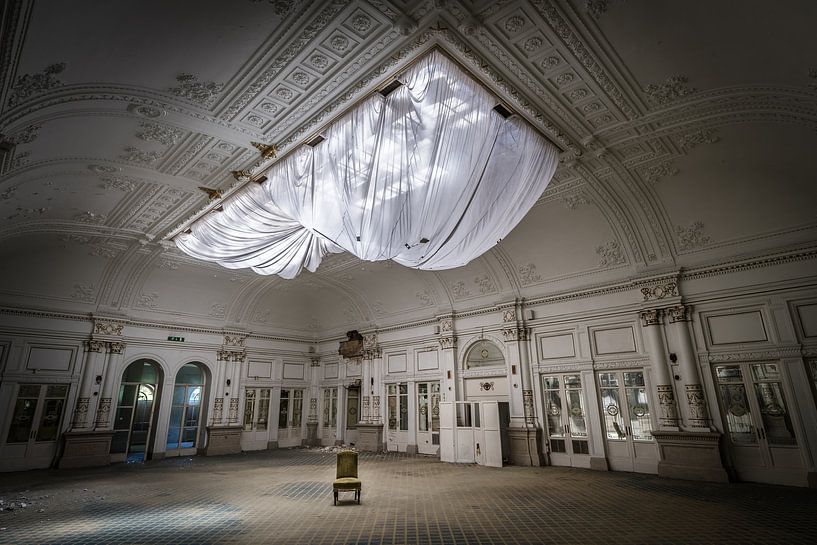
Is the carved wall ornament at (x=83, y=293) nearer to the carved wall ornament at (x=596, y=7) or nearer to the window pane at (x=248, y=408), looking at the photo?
the window pane at (x=248, y=408)

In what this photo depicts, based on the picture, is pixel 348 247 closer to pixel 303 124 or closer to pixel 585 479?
pixel 303 124

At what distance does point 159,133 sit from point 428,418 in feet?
35.6

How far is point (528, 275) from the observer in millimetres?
11992

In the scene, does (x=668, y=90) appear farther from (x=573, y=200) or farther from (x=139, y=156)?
(x=139, y=156)

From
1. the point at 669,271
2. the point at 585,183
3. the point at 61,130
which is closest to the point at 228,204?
the point at 61,130

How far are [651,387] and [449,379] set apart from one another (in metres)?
5.56

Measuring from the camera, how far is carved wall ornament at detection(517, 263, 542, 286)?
1184 centimetres

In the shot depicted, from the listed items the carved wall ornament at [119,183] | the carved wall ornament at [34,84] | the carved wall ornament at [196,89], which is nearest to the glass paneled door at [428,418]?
the carved wall ornament at [119,183]

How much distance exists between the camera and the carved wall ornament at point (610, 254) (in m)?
10.4

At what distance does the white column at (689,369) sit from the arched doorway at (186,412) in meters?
14.5

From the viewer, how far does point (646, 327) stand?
9.84 metres

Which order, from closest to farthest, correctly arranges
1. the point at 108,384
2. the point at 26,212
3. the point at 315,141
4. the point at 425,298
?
1. the point at 315,141
2. the point at 26,212
3. the point at 108,384
4. the point at 425,298

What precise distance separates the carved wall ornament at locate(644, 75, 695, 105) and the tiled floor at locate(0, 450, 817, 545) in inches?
235

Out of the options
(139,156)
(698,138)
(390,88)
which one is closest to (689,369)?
(698,138)
